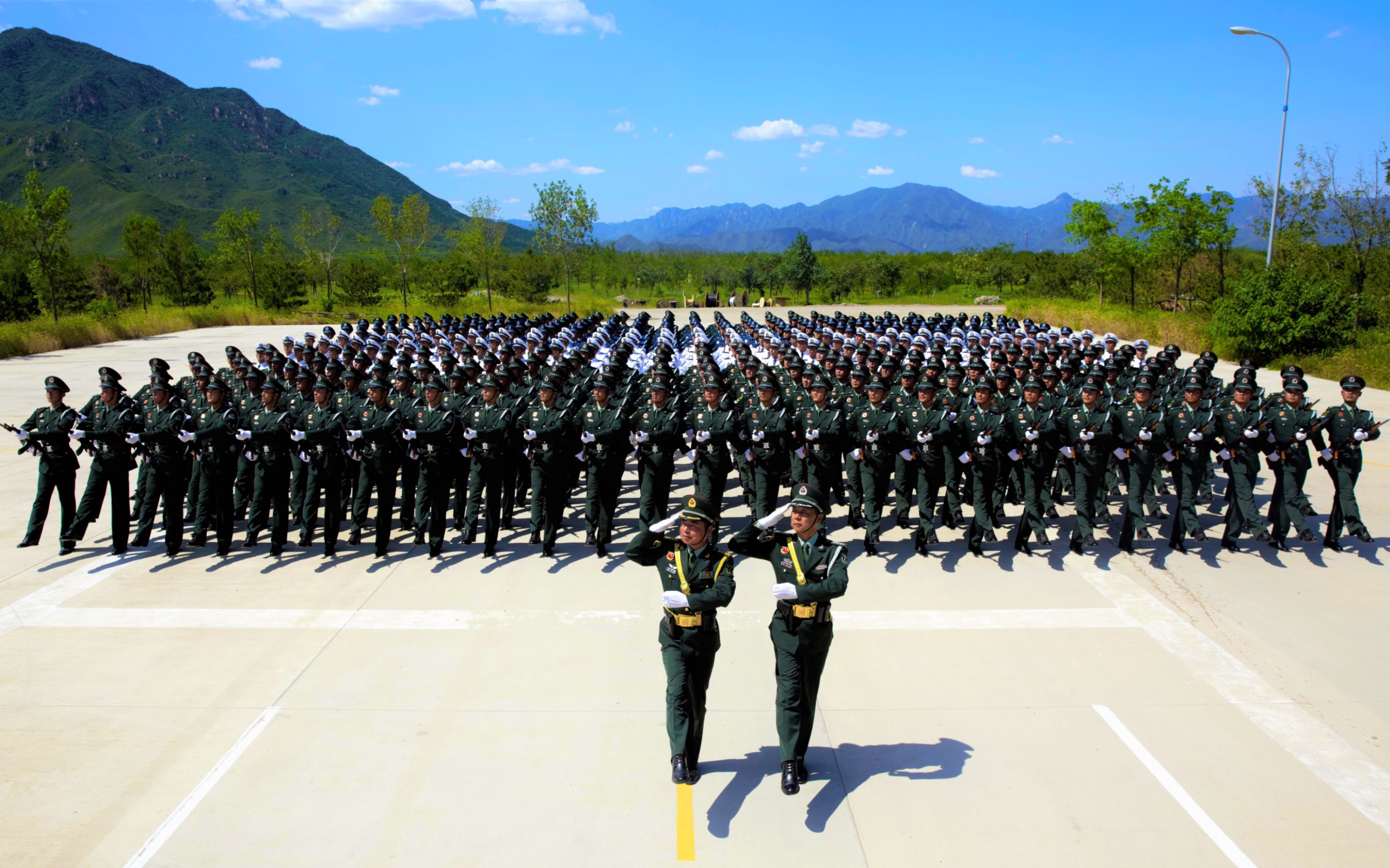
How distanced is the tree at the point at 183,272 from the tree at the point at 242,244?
7.91 ft

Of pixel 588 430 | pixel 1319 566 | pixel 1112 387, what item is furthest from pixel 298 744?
pixel 1112 387

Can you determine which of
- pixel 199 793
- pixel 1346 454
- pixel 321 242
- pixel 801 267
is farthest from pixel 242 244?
pixel 1346 454

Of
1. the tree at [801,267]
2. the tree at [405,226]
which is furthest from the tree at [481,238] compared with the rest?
the tree at [801,267]

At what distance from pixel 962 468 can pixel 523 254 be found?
67712 mm

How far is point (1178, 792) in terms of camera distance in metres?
4.57

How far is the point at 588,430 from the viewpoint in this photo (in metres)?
8.35

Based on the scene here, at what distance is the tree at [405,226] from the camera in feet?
143

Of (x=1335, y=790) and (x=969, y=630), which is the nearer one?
(x=1335, y=790)

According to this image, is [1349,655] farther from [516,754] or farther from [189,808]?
[189,808]

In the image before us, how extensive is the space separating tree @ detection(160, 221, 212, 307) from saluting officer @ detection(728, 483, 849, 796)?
59687 millimetres

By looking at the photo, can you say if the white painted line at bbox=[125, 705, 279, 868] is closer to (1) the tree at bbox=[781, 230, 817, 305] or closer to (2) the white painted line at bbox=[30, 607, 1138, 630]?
(2) the white painted line at bbox=[30, 607, 1138, 630]

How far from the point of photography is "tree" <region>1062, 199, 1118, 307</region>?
117ft

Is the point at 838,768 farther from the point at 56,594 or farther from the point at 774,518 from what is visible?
the point at 56,594

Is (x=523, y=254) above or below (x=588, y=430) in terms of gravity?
above
